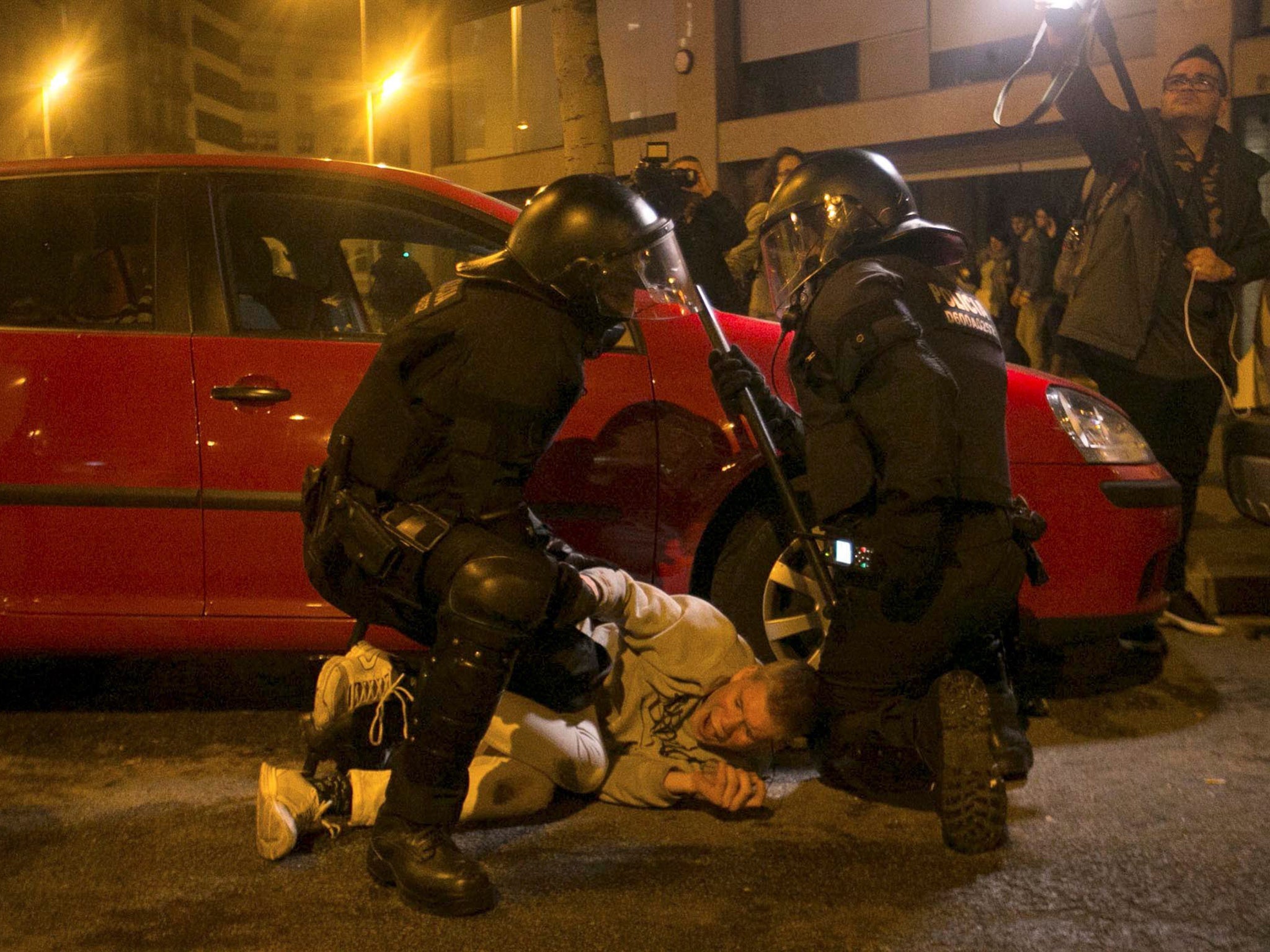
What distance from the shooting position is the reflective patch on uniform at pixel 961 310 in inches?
116

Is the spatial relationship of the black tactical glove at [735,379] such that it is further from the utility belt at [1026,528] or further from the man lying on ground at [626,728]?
the utility belt at [1026,528]

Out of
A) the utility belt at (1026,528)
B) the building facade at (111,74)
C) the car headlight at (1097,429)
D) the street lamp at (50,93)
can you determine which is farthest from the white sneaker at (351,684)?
the building facade at (111,74)

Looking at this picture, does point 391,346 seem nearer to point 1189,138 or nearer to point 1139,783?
point 1139,783

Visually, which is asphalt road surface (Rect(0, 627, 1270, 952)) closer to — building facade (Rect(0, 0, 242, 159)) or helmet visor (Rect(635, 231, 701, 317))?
helmet visor (Rect(635, 231, 701, 317))

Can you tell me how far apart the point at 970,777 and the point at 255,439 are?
76.6 inches

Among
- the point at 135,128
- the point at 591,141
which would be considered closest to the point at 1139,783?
the point at 591,141

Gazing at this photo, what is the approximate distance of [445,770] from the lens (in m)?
2.46

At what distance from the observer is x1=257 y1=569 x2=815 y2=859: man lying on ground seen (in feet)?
9.17

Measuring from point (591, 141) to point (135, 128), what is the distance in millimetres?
41906

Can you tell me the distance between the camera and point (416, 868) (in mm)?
2428

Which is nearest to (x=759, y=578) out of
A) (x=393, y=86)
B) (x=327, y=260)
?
(x=327, y=260)

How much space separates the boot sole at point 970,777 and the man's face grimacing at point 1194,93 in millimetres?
2791

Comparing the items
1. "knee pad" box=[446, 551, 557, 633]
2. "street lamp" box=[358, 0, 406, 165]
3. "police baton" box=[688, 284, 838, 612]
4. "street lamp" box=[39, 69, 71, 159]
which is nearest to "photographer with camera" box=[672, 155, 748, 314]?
"police baton" box=[688, 284, 838, 612]

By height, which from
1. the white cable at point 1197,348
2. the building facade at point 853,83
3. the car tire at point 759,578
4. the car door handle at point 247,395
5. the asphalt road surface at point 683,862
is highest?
the building facade at point 853,83
